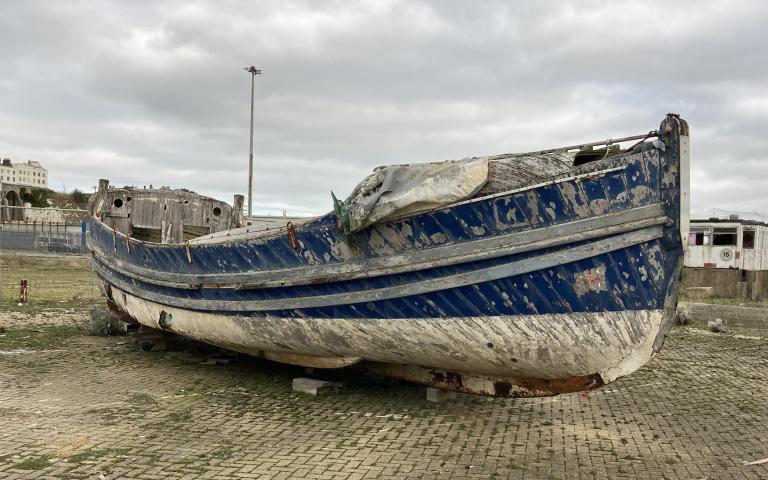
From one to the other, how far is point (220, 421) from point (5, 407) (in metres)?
2.12

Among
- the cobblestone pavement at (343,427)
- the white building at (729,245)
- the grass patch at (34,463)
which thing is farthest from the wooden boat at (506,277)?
the white building at (729,245)

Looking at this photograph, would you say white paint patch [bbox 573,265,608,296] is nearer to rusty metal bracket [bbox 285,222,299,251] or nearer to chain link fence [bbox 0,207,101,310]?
rusty metal bracket [bbox 285,222,299,251]

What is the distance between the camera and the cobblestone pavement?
4.17 m

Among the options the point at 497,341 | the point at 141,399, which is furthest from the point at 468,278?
the point at 141,399

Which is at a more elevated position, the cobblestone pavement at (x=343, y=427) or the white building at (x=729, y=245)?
the white building at (x=729, y=245)

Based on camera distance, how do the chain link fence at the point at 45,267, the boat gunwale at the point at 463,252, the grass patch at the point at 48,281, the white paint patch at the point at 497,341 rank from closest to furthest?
the boat gunwale at the point at 463,252 → the white paint patch at the point at 497,341 → the grass patch at the point at 48,281 → the chain link fence at the point at 45,267

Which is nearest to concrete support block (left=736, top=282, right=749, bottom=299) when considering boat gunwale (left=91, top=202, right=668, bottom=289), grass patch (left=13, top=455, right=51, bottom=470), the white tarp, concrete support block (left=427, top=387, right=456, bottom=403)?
concrete support block (left=427, top=387, right=456, bottom=403)

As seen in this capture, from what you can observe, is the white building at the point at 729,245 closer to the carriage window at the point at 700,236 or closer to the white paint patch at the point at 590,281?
the carriage window at the point at 700,236

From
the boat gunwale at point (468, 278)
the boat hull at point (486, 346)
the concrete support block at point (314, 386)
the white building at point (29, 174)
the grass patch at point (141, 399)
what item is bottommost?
the grass patch at point (141, 399)

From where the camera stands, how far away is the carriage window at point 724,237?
917 inches

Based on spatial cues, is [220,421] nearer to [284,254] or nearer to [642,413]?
[284,254]

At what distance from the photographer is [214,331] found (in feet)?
22.6

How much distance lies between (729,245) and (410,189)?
2332 cm

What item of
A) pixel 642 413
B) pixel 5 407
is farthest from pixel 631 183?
pixel 5 407
